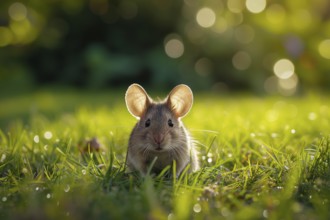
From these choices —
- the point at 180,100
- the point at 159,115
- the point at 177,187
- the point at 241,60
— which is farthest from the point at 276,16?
the point at 177,187

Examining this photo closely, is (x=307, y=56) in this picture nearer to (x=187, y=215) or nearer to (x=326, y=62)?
(x=326, y=62)

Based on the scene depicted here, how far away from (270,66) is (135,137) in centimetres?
1014

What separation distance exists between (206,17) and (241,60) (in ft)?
5.02

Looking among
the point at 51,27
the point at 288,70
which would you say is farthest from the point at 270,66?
the point at 51,27

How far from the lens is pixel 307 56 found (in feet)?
44.3

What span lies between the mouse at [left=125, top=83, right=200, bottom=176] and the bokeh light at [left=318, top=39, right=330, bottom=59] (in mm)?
10296

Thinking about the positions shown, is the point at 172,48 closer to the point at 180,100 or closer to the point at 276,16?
the point at 276,16

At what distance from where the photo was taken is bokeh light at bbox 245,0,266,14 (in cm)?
1414

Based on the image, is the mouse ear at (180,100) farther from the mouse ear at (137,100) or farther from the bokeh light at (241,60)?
the bokeh light at (241,60)

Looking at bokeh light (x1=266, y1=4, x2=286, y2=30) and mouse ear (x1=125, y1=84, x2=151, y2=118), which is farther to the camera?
bokeh light (x1=266, y1=4, x2=286, y2=30)

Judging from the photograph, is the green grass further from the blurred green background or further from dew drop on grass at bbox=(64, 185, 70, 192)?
the blurred green background

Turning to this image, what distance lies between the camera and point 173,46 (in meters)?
13.2

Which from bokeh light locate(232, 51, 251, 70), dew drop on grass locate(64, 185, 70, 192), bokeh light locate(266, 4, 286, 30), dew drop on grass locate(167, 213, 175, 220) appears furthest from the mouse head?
bokeh light locate(266, 4, 286, 30)

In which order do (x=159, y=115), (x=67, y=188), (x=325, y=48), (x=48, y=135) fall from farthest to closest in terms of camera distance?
(x=325, y=48), (x=48, y=135), (x=159, y=115), (x=67, y=188)
